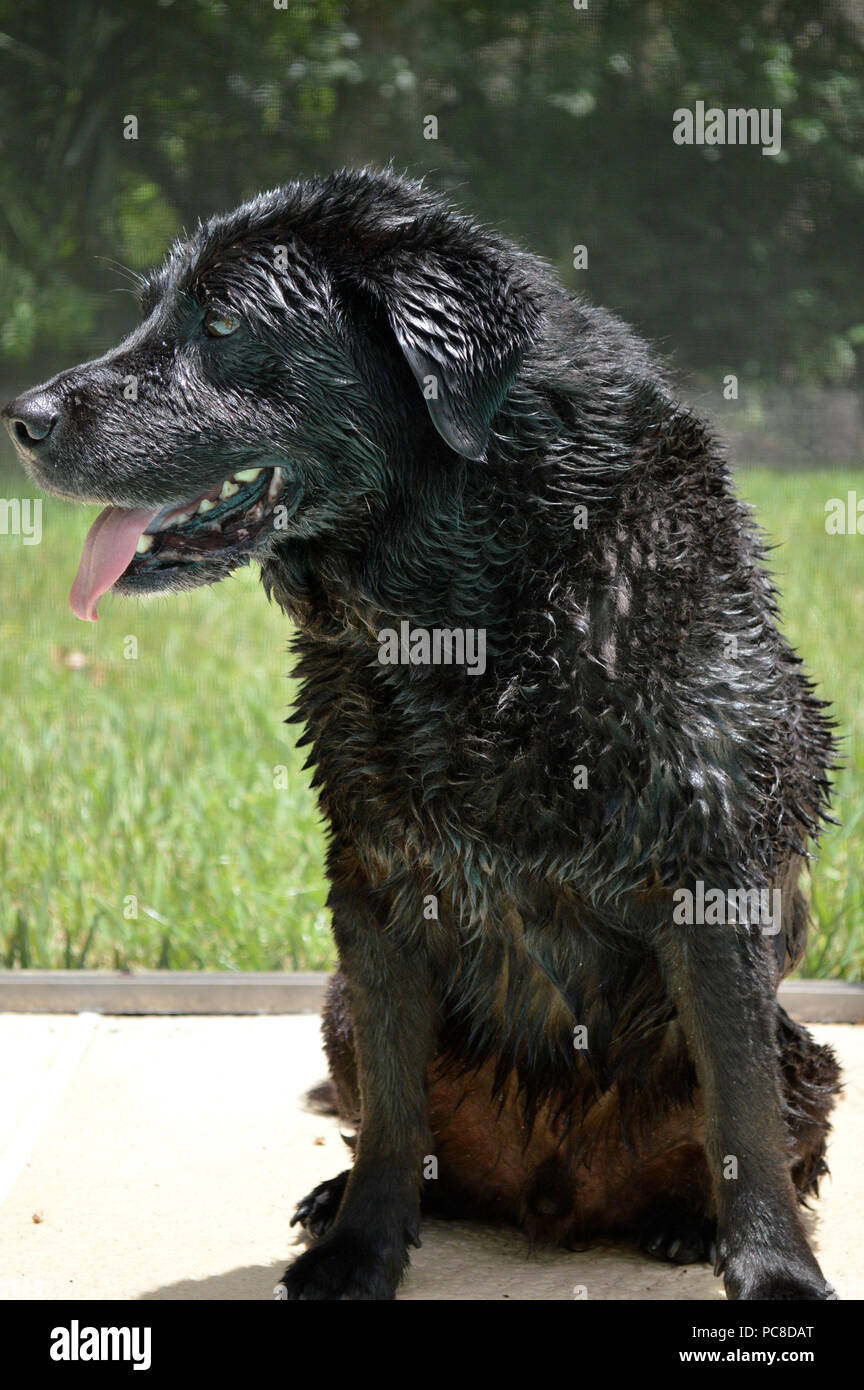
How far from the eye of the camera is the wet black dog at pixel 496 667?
2.17 m

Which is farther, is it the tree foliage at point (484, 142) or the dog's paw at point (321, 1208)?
the tree foliage at point (484, 142)

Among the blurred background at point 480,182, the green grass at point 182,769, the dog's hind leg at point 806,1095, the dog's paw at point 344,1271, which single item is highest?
the blurred background at point 480,182

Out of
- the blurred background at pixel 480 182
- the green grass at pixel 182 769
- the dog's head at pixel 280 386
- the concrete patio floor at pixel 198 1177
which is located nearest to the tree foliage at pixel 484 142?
the blurred background at pixel 480 182

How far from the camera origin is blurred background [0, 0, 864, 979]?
231 inches

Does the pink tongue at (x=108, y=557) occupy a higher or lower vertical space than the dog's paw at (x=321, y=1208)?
higher

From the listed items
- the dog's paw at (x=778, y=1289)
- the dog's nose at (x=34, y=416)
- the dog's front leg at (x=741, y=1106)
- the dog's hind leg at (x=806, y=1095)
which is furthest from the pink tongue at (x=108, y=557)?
the dog's paw at (x=778, y=1289)

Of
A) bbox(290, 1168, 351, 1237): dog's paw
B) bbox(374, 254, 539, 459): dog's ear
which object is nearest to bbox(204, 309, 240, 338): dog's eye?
bbox(374, 254, 539, 459): dog's ear

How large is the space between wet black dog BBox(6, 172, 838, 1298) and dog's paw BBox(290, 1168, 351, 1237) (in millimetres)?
170

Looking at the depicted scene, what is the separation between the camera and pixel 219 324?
2262 mm

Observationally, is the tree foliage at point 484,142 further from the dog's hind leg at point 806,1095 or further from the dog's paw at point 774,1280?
the dog's paw at point 774,1280

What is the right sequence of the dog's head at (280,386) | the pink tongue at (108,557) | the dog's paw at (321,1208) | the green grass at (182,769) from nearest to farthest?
A: the dog's head at (280,386) → the pink tongue at (108,557) → the dog's paw at (321,1208) → the green grass at (182,769)

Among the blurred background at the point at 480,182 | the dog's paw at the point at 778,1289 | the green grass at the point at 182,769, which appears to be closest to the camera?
the dog's paw at the point at 778,1289

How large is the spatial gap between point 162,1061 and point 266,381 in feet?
5.59

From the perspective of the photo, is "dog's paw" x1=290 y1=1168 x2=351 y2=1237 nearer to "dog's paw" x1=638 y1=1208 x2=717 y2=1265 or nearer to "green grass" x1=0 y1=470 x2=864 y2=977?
"dog's paw" x1=638 y1=1208 x2=717 y2=1265
